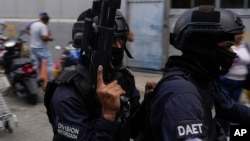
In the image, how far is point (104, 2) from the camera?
1.96m

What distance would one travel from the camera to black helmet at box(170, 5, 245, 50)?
1.85 metres

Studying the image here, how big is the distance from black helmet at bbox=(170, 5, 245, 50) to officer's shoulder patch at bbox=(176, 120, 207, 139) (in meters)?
0.42

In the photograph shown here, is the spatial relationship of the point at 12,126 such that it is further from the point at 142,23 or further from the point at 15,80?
the point at 142,23

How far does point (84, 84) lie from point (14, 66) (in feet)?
17.2

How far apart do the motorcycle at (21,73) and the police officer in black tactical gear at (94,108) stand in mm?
4638

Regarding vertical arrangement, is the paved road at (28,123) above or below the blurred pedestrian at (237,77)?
below

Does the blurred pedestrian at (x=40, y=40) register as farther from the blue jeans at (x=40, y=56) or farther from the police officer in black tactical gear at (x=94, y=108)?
the police officer in black tactical gear at (x=94, y=108)

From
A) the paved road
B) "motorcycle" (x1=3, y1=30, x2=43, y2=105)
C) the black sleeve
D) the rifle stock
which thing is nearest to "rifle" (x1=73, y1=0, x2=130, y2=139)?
the rifle stock

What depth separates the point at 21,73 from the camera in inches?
271

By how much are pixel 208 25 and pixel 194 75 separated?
0.24 m

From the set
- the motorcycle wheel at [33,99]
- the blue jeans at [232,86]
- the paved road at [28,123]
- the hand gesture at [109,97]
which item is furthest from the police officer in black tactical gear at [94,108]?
the motorcycle wheel at [33,99]

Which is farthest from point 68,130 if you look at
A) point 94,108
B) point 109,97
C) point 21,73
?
point 21,73

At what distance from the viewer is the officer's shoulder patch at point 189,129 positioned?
5.36 feet

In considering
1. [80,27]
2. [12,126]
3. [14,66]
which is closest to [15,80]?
[14,66]
